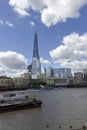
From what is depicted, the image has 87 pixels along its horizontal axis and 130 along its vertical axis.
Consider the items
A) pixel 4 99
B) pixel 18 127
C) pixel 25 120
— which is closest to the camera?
pixel 18 127

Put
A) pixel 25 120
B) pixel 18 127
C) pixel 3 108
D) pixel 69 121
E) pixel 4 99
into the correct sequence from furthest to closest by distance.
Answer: pixel 4 99 → pixel 3 108 → pixel 25 120 → pixel 69 121 → pixel 18 127

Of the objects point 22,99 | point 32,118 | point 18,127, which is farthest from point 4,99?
point 18,127

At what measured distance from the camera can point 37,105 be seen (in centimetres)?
6738

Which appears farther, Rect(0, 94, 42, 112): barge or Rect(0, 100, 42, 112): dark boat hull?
Rect(0, 94, 42, 112): barge

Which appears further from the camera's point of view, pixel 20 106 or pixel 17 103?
pixel 17 103

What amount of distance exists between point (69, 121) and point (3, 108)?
68.6 feet

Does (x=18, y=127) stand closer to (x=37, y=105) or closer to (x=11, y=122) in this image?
(x=11, y=122)

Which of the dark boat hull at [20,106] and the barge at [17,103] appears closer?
the dark boat hull at [20,106]

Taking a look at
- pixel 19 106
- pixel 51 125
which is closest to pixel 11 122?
pixel 51 125

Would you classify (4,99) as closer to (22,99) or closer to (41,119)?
(22,99)

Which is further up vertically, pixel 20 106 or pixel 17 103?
pixel 17 103

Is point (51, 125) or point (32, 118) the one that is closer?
point (51, 125)

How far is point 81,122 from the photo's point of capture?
42594 mm

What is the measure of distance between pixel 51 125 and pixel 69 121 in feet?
11.9
